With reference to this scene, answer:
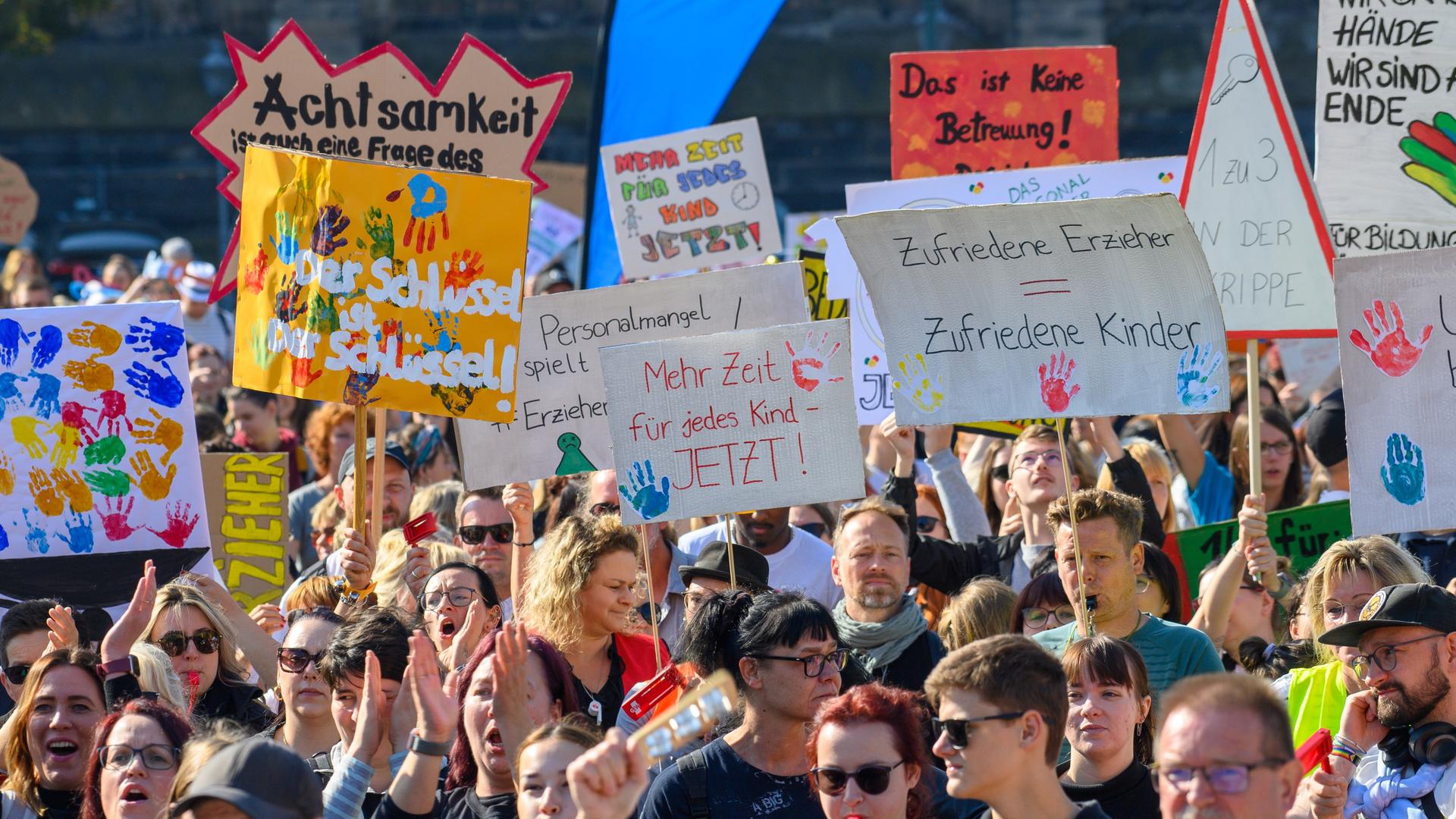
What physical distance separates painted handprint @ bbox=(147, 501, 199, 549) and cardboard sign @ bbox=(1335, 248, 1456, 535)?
3.71 meters

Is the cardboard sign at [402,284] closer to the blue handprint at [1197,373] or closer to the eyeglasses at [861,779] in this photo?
the blue handprint at [1197,373]

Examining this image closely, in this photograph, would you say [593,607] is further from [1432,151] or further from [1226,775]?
[1432,151]

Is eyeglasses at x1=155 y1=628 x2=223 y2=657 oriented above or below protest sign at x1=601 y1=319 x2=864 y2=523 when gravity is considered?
below

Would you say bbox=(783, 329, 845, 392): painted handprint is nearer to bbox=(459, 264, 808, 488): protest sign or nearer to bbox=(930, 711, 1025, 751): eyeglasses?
bbox=(459, 264, 808, 488): protest sign

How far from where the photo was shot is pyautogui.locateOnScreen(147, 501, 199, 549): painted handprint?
6598mm

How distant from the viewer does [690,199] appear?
1012cm

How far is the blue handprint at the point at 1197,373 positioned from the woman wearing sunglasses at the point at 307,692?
8.32 ft

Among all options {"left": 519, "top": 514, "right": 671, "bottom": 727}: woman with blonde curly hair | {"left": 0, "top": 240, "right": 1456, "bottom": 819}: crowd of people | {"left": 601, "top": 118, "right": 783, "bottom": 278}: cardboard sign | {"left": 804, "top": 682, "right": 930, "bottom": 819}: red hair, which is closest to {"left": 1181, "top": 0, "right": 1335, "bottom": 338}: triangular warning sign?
{"left": 0, "top": 240, "right": 1456, "bottom": 819}: crowd of people

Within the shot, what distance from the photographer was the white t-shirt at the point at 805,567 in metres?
6.87

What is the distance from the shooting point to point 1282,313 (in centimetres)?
675

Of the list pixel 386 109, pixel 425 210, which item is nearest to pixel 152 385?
pixel 425 210

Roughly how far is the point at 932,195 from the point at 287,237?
311 cm

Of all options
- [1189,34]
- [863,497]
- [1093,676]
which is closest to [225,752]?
[1093,676]

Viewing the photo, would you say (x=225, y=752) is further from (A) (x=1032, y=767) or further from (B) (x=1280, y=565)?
(B) (x=1280, y=565)
